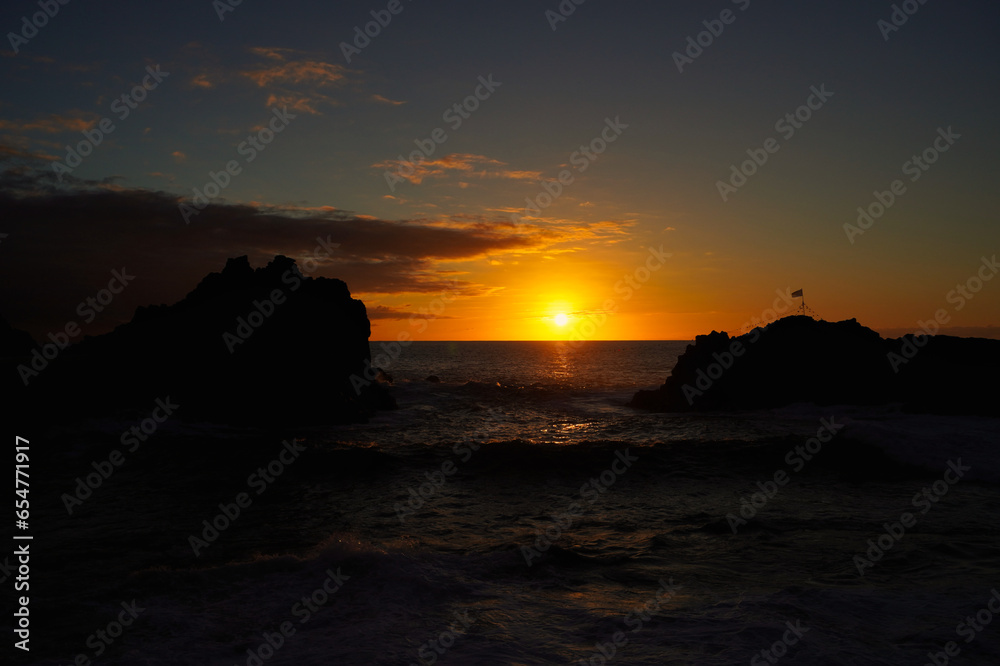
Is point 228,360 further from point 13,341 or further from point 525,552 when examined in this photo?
point 13,341

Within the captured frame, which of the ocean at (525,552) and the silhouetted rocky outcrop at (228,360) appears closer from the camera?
the ocean at (525,552)

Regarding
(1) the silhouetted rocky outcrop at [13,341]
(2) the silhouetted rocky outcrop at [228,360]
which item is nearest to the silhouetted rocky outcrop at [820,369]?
(2) the silhouetted rocky outcrop at [228,360]

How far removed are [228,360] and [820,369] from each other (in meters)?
39.4

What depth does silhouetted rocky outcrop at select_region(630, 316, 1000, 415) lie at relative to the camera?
36938 mm

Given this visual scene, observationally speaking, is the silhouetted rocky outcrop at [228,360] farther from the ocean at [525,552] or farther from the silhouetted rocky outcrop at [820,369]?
the silhouetted rocky outcrop at [820,369]

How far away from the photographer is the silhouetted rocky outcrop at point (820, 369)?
121 feet

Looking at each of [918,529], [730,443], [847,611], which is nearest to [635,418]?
[730,443]

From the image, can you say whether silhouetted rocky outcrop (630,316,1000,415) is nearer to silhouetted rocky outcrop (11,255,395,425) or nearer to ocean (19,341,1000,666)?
ocean (19,341,1000,666)

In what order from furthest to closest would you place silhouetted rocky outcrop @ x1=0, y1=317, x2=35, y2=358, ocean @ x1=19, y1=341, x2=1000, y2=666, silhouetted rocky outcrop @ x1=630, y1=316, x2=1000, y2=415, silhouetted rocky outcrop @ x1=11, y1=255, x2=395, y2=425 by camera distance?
1. silhouetted rocky outcrop @ x1=0, y1=317, x2=35, y2=358
2. silhouetted rocky outcrop @ x1=630, y1=316, x2=1000, y2=415
3. silhouetted rocky outcrop @ x1=11, y1=255, x2=395, y2=425
4. ocean @ x1=19, y1=341, x2=1000, y2=666

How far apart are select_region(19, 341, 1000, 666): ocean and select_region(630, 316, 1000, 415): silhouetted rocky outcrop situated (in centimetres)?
1275

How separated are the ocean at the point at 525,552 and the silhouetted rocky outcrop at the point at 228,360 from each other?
6.01 meters

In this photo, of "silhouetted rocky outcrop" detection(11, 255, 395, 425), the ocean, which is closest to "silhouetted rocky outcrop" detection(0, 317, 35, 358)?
"silhouetted rocky outcrop" detection(11, 255, 395, 425)

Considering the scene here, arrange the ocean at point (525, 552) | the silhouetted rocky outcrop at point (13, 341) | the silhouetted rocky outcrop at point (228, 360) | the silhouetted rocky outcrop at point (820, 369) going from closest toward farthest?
1. the ocean at point (525, 552)
2. the silhouetted rocky outcrop at point (228, 360)
3. the silhouetted rocky outcrop at point (820, 369)
4. the silhouetted rocky outcrop at point (13, 341)

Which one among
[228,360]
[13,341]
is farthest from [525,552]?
[13,341]
